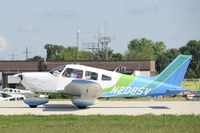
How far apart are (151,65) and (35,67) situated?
1595 centimetres

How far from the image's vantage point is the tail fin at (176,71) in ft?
72.6

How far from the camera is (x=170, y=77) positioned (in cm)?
2236

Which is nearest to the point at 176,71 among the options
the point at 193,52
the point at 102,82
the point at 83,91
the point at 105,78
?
the point at 105,78

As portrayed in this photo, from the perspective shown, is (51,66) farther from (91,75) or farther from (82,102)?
(82,102)

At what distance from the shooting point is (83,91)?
21.6 metres

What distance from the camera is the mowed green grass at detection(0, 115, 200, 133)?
519 inches

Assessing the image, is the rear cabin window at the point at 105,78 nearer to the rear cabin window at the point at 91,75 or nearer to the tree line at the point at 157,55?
the rear cabin window at the point at 91,75

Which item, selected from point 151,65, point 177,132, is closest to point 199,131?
point 177,132

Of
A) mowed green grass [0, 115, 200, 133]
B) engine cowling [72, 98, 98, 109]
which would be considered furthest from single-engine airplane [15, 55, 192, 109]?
mowed green grass [0, 115, 200, 133]

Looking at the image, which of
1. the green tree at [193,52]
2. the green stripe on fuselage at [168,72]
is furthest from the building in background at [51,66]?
the green tree at [193,52]

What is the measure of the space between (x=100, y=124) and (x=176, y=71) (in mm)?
8633

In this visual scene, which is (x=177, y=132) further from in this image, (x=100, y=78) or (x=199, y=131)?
(x=100, y=78)

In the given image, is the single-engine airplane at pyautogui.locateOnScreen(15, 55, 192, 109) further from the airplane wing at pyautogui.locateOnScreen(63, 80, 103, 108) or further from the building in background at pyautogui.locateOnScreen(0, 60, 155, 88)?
the building in background at pyautogui.locateOnScreen(0, 60, 155, 88)

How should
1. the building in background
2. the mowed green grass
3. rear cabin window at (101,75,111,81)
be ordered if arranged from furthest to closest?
the building in background, rear cabin window at (101,75,111,81), the mowed green grass
